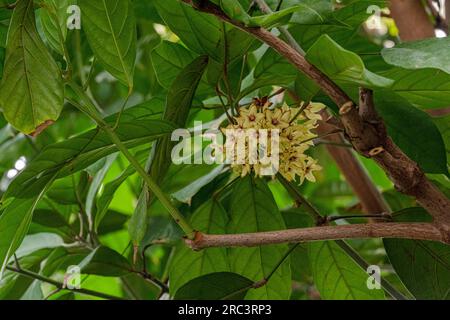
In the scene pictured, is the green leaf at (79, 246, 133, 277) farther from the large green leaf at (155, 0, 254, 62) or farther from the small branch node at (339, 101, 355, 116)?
the small branch node at (339, 101, 355, 116)

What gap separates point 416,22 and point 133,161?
63cm

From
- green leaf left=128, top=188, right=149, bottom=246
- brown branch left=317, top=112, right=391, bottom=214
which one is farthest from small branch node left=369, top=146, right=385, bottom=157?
brown branch left=317, top=112, right=391, bottom=214

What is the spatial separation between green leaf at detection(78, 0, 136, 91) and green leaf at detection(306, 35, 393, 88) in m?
0.19

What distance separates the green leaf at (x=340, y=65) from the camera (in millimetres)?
449

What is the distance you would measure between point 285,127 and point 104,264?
1.00ft

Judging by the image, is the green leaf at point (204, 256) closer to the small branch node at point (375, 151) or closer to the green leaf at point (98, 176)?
the green leaf at point (98, 176)

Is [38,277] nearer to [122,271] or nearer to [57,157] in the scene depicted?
[122,271]

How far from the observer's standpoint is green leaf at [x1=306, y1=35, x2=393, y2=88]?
449mm

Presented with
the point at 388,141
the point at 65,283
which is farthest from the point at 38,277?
the point at 388,141

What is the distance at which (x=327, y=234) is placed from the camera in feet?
1.70

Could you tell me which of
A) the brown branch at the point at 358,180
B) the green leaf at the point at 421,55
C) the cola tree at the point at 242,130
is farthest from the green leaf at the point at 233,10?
the brown branch at the point at 358,180

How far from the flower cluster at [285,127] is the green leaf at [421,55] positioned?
0.11 m

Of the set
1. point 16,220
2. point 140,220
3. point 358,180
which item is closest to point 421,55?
point 140,220
